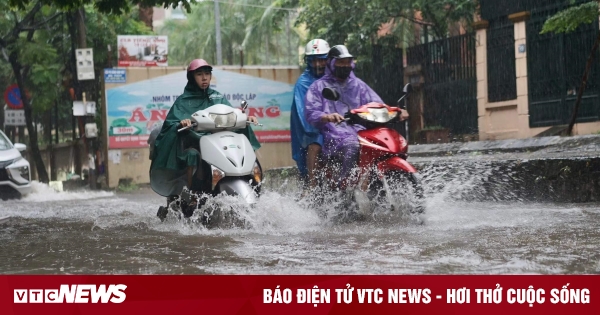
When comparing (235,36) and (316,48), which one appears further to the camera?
(235,36)

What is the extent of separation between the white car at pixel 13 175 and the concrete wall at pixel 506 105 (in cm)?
871

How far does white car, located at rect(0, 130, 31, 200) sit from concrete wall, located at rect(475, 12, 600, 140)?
8711 millimetres

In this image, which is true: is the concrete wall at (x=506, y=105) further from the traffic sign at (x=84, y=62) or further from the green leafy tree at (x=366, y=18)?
the traffic sign at (x=84, y=62)

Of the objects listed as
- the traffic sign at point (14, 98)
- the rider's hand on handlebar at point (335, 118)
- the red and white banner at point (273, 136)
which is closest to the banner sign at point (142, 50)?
the red and white banner at point (273, 136)

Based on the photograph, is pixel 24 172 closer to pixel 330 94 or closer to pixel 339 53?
pixel 339 53

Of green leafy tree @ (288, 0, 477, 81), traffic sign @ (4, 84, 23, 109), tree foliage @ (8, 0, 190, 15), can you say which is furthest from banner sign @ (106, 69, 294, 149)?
tree foliage @ (8, 0, 190, 15)

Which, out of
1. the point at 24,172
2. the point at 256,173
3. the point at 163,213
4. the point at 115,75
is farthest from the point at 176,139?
the point at 115,75

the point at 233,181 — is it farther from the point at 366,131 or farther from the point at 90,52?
the point at 90,52

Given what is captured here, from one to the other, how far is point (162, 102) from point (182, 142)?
48.8 feet

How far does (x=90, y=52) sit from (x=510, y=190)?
539 inches

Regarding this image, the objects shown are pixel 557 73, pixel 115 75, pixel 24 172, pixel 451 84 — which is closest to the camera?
pixel 24 172

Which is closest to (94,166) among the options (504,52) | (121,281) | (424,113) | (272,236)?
(424,113)

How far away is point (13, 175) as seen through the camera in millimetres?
→ 14383

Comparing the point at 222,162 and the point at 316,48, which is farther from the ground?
the point at 316,48
